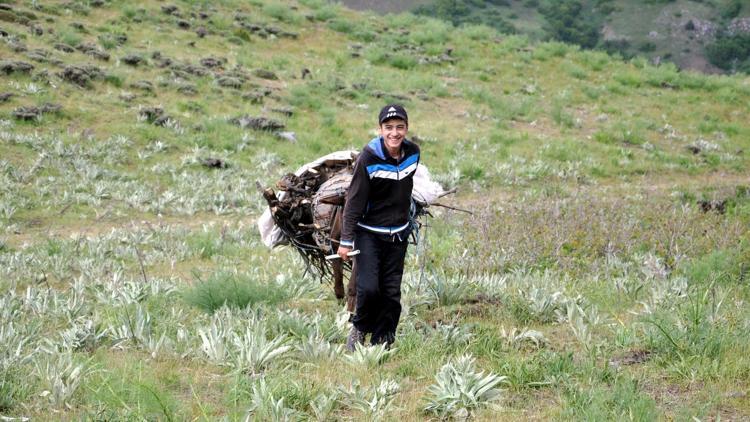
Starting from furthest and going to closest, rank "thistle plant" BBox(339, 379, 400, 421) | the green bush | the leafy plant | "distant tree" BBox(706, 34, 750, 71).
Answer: "distant tree" BBox(706, 34, 750, 71) < the green bush < the leafy plant < "thistle plant" BBox(339, 379, 400, 421)

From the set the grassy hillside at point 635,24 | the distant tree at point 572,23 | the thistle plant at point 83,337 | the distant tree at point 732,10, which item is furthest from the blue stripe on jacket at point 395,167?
the distant tree at point 732,10

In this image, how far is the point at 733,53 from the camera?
6322 cm

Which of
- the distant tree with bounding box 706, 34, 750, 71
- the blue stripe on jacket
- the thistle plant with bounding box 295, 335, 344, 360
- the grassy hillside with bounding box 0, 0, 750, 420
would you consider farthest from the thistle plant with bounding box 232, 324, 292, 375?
the distant tree with bounding box 706, 34, 750, 71

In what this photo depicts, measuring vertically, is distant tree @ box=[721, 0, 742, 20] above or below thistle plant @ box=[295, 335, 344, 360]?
above

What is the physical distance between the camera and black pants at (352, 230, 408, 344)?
18.5 feet

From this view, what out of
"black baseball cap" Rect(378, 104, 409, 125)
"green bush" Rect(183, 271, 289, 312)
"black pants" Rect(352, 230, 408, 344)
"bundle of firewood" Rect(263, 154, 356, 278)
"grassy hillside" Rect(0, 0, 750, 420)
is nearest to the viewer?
"grassy hillside" Rect(0, 0, 750, 420)

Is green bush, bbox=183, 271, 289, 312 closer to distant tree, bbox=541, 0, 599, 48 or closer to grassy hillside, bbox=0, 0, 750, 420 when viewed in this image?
grassy hillside, bbox=0, 0, 750, 420

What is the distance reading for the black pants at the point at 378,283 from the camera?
5.63 m

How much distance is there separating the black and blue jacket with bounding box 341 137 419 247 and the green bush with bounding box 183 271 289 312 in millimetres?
1769

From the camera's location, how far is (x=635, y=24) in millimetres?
74562

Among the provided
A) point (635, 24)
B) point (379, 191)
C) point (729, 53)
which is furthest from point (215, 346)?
point (635, 24)

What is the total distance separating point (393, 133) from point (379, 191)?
0.45 metres

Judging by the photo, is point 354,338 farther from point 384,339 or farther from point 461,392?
point 461,392

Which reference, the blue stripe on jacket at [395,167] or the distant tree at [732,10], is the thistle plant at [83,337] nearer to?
the blue stripe on jacket at [395,167]
